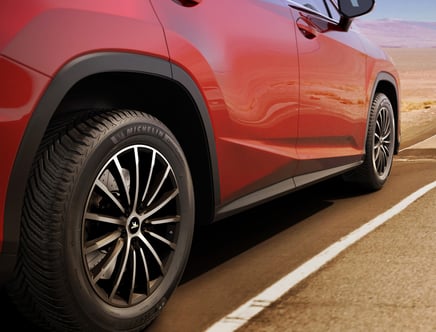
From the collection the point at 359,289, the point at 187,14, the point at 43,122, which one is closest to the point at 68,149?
the point at 43,122

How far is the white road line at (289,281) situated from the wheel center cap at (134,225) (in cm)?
59

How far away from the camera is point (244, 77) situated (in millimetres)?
3609

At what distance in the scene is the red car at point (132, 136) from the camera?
2447 mm

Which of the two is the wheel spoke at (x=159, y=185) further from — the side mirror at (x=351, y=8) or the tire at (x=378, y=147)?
the tire at (x=378, y=147)

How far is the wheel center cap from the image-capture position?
2936mm

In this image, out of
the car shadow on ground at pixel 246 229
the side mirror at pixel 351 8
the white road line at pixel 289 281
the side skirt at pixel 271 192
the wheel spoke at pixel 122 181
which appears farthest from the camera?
the side mirror at pixel 351 8

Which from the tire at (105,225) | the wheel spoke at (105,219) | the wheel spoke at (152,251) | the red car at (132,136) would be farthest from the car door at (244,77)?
the wheel spoke at (105,219)

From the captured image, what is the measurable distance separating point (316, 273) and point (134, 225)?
1339 mm

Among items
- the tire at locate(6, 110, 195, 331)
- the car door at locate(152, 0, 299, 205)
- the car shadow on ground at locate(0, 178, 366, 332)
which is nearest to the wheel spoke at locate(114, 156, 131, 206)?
the tire at locate(6, 110, 195, 331)

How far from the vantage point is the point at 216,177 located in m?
3.47

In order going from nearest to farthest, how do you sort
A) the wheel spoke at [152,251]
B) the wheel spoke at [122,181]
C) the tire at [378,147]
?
the wheel spoke at [122,181], the wheel spoke at [152,251], the tire at [378,147]

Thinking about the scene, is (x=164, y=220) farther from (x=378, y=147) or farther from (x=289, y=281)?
(x=378, y=147)

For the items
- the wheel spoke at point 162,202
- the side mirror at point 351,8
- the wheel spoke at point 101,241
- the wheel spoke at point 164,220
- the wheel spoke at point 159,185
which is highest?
the side mirror at point 351,8

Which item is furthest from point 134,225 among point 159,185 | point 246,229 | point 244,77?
point 246,229
